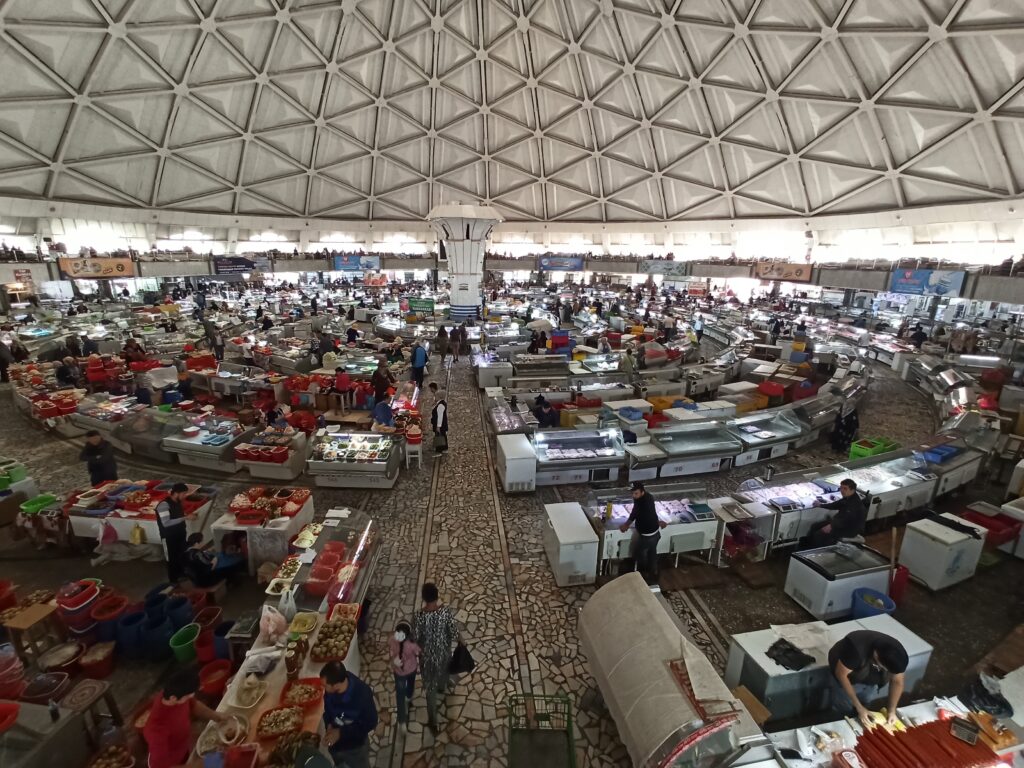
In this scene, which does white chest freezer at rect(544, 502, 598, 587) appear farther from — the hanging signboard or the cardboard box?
the hanging signboard

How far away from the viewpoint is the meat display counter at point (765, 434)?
11.2 m

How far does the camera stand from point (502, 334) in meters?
23.1

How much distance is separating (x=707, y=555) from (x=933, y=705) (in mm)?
3411

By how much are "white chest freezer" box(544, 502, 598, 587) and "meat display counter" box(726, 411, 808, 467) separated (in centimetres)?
583

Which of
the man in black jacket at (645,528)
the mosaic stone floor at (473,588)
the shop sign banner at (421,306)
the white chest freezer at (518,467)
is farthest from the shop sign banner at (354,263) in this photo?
the man in black jacket at (645,528)

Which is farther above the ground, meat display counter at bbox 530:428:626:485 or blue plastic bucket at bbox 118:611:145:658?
meat display counter at bbox 530:428:626:485

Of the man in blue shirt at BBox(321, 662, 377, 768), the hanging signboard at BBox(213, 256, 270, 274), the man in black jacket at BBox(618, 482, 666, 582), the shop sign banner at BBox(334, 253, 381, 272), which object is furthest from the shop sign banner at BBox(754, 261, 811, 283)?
the hanging signboard at BBox(213, 256, 270, 274)

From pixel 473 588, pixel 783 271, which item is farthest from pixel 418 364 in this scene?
pixel 783 271

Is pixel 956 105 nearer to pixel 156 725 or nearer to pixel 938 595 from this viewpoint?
pixel 938 595

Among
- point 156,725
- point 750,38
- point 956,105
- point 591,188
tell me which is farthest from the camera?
point 591,188

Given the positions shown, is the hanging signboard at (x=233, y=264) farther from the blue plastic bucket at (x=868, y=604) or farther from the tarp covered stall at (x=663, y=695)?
the blue plastic bucket at (x=868, y=604)

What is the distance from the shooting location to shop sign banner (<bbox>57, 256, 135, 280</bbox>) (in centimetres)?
2031

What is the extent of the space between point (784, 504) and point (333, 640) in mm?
7045

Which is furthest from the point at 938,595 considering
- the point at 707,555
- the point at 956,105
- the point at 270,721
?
the point at 956,105
